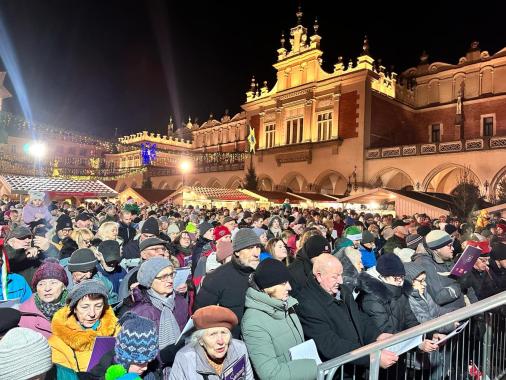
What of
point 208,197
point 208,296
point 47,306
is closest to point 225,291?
point 208,296

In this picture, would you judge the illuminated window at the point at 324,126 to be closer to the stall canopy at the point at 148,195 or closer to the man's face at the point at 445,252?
the stall canopy at the point at 148,195

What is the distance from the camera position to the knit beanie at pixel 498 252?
504 cm

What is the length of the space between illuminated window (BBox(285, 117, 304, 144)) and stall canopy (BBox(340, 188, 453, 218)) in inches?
469

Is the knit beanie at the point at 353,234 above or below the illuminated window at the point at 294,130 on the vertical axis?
below

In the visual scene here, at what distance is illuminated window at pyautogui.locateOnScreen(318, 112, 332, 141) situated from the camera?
3048 cm

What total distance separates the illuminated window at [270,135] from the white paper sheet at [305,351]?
32.2m

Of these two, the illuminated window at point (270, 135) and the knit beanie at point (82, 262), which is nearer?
the knit beanie at point (82, 262)

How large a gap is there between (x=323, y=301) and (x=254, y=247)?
3.28 ft

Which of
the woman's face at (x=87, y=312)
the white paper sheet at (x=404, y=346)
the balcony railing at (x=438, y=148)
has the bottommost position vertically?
the white paper sheet at (x=404, y=346)

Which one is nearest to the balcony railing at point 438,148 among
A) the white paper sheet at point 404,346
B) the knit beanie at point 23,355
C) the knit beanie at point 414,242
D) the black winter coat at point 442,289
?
the knit beanie at point 414,242

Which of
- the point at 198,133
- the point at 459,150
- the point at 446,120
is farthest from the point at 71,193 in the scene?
the point at 198,133

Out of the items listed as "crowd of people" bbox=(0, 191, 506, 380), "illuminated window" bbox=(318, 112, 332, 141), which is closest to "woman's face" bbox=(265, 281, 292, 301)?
"crowd of people" bbox=(0, 191, 506, 380)

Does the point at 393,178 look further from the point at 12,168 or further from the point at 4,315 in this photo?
the point at 4,315

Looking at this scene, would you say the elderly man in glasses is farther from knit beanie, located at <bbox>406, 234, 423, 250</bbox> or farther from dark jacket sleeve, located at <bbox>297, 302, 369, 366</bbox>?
dark jacket sleeve, located at <bbox>297, 302, 369, 366</bbox>
